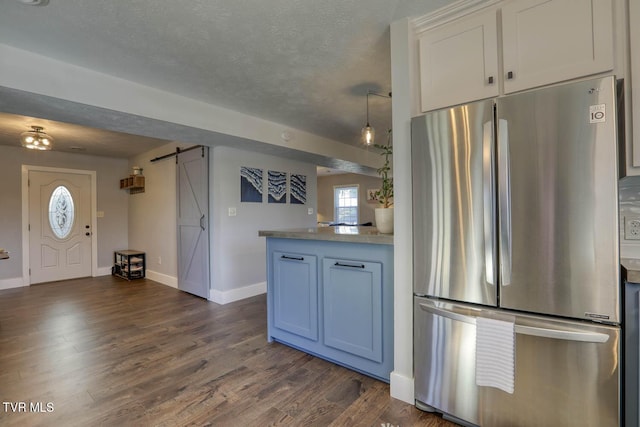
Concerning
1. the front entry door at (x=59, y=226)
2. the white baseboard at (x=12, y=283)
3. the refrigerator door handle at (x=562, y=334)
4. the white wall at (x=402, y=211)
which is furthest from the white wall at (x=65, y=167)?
the refrigerator door handle at (x=562, y=334)

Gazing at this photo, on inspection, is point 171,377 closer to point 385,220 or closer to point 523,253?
point 385,220

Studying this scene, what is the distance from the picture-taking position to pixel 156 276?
519cm

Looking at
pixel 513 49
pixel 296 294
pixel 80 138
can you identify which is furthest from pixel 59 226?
pixel 513 49

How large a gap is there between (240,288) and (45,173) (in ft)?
13.8

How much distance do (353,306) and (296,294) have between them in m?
0.55

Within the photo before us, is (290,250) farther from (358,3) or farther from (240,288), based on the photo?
(240,288)

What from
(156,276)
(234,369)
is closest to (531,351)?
(234,369)

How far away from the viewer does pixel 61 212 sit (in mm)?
5418

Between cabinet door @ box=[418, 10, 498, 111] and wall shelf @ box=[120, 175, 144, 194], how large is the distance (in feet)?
17.4

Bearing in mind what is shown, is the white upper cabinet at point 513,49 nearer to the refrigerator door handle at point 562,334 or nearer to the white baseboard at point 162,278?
the refrigerator door handle at point 562,334

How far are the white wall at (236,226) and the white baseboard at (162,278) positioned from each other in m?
1.19

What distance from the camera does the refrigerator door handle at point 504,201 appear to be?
1.42 m

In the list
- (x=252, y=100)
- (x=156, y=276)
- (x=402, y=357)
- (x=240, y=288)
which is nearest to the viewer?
(x=402, y=357)

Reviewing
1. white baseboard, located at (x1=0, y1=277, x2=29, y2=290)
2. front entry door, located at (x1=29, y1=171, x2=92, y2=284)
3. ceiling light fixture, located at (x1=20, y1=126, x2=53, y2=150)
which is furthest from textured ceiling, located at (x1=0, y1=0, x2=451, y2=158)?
white baseboard, located at (x1=0, y1=277, x2=29, y2=290)
